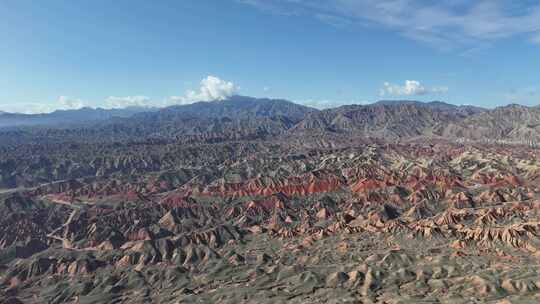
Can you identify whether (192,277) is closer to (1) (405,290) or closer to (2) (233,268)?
(2) (233,268)

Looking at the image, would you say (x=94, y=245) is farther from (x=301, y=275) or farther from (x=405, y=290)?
(x=405, y=290)

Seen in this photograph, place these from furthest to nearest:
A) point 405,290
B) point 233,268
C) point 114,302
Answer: point 233,268 < point 114,302 < point 405,290

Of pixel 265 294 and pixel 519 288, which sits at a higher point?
pixel 519 288

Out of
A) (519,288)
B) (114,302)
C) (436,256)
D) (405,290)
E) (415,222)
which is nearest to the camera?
(519,288)

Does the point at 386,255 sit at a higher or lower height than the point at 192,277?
higher

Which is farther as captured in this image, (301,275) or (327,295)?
(301,275)

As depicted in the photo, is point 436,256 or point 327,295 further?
point 436,256

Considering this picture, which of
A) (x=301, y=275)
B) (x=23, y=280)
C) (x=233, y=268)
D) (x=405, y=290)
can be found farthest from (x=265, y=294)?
(x=23, y=280)

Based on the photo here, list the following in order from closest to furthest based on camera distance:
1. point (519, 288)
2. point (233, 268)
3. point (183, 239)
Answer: point (519, 288) → point (233, 268) → point (183, 239)

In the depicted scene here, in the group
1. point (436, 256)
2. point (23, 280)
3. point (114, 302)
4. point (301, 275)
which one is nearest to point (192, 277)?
point (114, 302)
